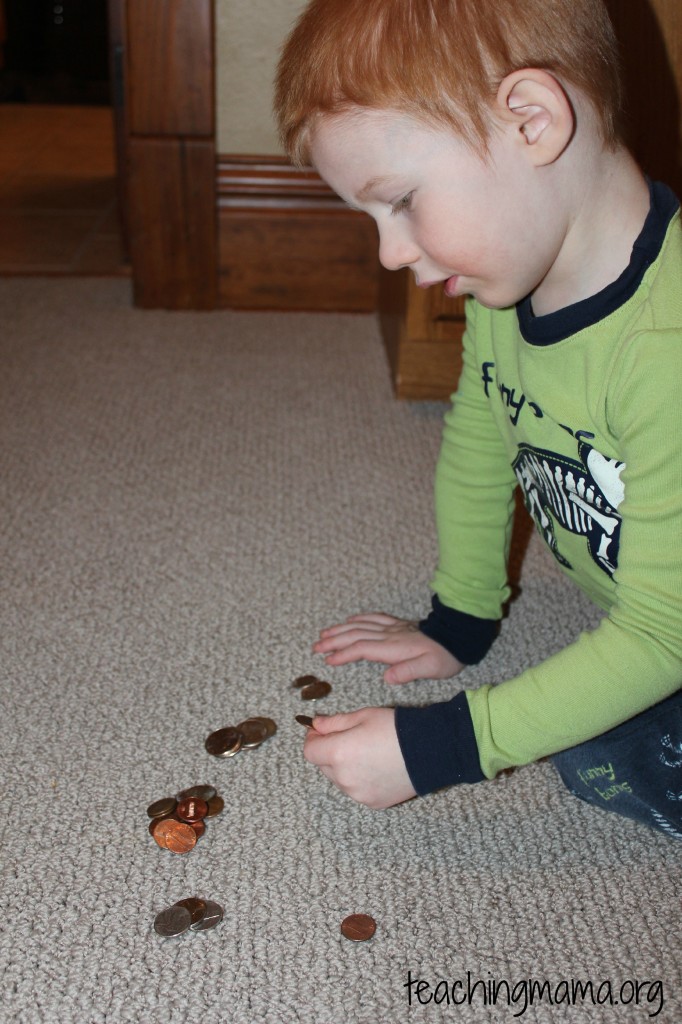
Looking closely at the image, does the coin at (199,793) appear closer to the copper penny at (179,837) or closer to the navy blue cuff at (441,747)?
the copper penny at (179,837)

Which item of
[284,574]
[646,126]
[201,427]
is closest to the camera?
[284,574]

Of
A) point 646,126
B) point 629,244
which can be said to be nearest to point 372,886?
point 629,244

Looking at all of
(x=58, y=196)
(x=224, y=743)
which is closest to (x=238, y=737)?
(x=224, y=743)

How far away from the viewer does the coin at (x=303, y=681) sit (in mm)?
808

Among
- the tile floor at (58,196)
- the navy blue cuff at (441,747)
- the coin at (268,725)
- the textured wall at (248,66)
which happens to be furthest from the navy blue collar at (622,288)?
the tile floor at (58,196)

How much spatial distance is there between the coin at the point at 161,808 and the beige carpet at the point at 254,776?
0.05 feet

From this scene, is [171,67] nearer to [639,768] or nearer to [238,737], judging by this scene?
[238,737]

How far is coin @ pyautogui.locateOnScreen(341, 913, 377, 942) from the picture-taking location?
1.98ft

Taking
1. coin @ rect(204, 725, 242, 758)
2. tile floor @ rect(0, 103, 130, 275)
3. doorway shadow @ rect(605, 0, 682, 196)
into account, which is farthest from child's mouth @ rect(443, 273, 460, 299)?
tile floor @ rect(0, 103, 130, 275)

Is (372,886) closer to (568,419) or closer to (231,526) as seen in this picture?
(568,419)

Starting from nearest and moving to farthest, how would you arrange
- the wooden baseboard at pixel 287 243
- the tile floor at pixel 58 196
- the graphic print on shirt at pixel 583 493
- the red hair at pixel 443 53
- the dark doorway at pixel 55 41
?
the red hair at pixel 443 53
the graphic print on shirt at pixel 583 493
the wooden baseboard at pixel 287 243
the tile floor at pixel 58 196
the dark doorway at pixel 55 41

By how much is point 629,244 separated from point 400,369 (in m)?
0.67

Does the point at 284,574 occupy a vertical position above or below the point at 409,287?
below

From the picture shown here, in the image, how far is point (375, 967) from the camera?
0.59 m
